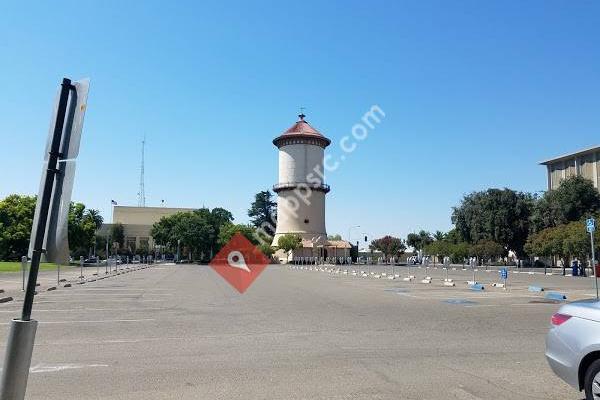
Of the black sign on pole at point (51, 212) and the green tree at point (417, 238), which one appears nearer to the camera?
the black sign on pole at point (51, 212)

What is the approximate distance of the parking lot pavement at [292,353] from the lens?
6.95m

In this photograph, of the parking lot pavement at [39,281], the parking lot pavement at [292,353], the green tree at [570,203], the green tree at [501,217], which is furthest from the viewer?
the green tree at [501,217]

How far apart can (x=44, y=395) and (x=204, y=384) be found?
1.92 metres

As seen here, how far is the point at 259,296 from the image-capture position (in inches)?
878

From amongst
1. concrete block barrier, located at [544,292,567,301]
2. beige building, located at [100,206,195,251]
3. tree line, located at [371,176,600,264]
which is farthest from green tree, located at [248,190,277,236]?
concrete block barrier, located at [544,292,567,301]

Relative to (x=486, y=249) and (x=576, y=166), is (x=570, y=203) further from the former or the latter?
(x=576, y=166)

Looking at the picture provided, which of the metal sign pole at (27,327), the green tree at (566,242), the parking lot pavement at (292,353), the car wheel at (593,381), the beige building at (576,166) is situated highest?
the beige building at (576,166)

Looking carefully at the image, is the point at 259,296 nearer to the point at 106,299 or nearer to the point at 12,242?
the point at 106,299

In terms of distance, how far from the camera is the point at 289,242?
9338 centimetres

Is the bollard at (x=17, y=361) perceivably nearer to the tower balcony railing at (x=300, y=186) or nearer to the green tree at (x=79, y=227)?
the green tree at (x=79, y=227)

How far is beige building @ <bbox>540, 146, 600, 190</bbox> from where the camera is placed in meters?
80.6

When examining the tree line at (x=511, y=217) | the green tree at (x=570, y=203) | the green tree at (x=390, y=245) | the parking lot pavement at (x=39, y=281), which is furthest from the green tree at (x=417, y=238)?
the parking lot pavement at (x=39, y=281)

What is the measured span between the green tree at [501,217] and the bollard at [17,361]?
82434 millimetres

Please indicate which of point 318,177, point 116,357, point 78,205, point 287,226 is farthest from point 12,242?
point 116,357
